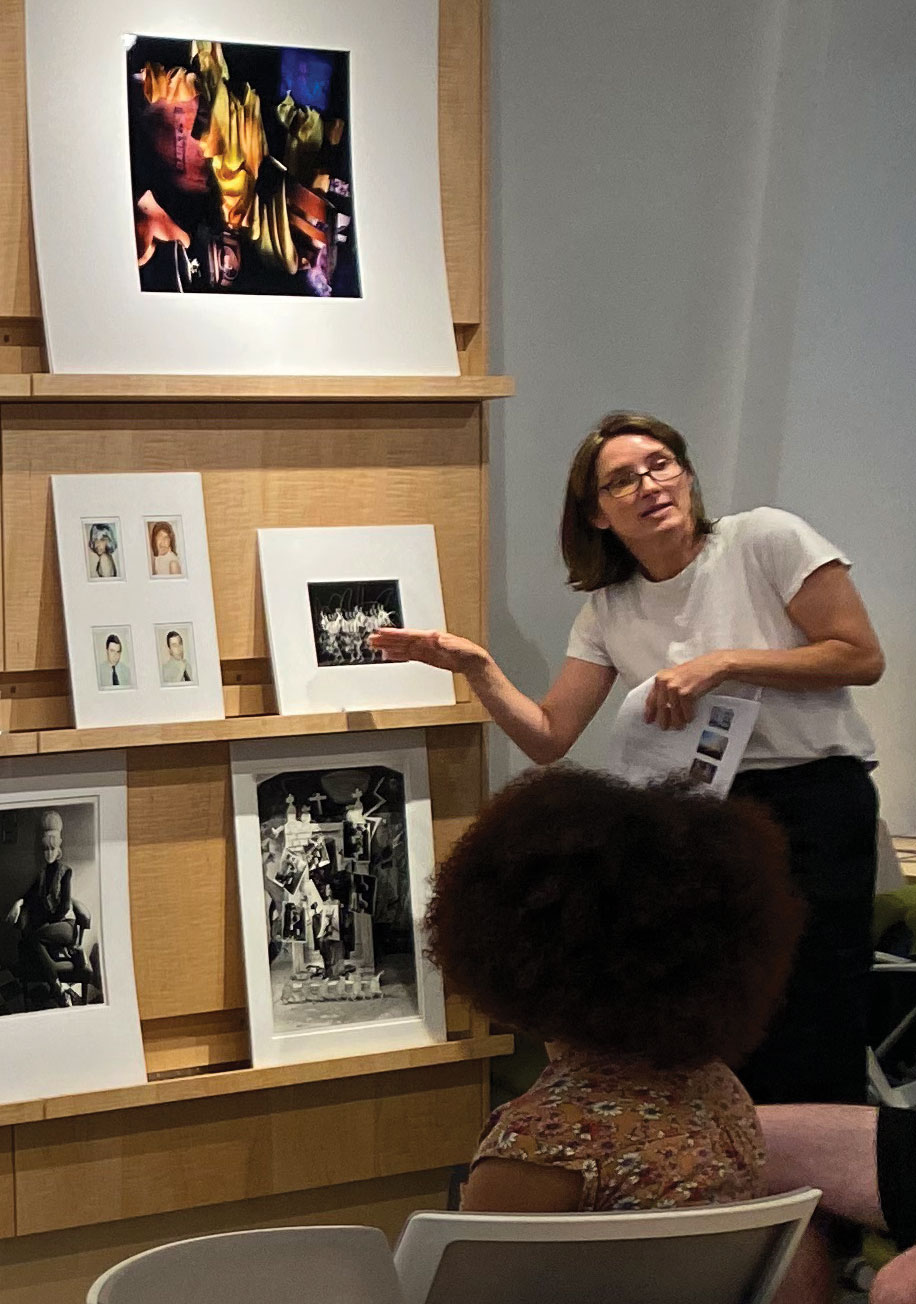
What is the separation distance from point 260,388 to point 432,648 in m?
0.50

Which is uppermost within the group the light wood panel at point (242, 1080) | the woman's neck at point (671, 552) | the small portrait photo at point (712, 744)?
the woman's neck at point (671, 552)

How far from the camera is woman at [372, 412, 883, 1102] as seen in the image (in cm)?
216

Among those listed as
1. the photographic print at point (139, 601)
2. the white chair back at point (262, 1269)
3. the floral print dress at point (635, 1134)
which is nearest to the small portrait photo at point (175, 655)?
the photographic print at point (139, 601)

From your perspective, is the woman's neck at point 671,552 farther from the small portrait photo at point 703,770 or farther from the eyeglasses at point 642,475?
the small portrait photo at point 703,770

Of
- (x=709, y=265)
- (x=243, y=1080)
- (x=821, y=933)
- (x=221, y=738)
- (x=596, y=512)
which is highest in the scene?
(x=709, y=265)

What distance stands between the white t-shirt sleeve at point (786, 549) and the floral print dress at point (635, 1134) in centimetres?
99

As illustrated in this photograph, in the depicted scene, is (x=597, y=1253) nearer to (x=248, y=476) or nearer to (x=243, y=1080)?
(x=243, y=1080)

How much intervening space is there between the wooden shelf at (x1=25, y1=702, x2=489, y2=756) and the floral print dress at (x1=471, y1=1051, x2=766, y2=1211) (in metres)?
1.00

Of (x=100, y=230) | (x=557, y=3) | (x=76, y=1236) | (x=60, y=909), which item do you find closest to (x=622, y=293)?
(x=557, y=3)

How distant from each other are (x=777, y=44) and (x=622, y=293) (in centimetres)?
61

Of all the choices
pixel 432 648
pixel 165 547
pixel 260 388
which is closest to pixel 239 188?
pixel 260 388

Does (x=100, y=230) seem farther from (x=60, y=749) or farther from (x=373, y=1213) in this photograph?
(x=373, y=1213)

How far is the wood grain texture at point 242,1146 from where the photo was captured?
225 centimetres

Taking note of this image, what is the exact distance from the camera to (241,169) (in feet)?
7.36
